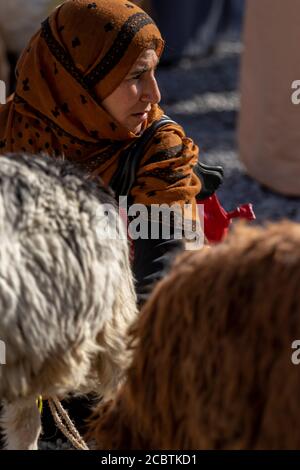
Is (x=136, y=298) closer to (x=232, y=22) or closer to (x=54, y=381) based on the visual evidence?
(x=54, y=381)

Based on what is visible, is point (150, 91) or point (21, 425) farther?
point (150, 91)

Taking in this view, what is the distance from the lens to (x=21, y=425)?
56.9 inches

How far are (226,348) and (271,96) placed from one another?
3211 millimetres

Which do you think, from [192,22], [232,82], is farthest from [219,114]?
[192,22]

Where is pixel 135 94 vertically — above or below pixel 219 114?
below

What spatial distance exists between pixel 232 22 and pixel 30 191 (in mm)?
5717

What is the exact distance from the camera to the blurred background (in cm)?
407

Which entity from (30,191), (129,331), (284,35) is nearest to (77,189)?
(30,191)

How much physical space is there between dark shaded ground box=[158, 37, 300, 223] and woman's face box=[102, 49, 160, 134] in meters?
2.05

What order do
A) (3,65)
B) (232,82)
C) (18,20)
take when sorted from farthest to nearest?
(232,82)
(18,20)
(3,65)

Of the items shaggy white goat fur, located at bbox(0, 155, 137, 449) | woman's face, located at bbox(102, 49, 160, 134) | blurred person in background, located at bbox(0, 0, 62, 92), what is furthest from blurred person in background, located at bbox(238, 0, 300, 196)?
shaggy white goat fur, located at bbox(0, 155, 137, 449)

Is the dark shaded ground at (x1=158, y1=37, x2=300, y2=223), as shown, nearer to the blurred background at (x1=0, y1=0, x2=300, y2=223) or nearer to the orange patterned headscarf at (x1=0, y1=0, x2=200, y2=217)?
the blurred background at (x1=0, y1=0, x2=300, y2=223)

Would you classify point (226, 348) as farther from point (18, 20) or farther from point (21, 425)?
point (18, 20)

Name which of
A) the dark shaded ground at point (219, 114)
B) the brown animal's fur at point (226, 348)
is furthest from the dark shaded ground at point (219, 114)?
the brown animal's fur at point (226, 348)
